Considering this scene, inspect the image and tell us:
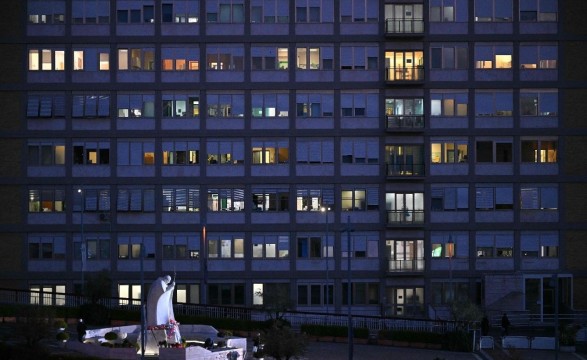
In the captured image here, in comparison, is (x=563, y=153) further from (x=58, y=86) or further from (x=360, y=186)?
(x=58, y=86)

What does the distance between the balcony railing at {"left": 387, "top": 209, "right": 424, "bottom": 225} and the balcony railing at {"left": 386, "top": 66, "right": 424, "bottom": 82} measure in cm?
998

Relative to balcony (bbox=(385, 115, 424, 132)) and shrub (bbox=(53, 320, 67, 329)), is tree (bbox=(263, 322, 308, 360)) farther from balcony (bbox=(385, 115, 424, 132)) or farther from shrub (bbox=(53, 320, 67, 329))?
balcony (bbox=(385, 115, 424, 132))

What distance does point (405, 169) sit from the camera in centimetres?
9294

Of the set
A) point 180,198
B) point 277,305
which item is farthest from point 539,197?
point 180,198

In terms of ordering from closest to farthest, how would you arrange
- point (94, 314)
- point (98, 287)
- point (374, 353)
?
point (374, 353), point (94, 314), point (98, 287)

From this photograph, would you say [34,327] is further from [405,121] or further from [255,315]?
[405,121]

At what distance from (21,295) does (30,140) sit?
15825mm

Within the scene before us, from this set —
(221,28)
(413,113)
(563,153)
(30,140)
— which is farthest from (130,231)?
(563,153)

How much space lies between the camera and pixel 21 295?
266 feet

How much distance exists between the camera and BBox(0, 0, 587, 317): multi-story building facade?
92625mm

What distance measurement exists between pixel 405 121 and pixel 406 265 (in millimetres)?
10812

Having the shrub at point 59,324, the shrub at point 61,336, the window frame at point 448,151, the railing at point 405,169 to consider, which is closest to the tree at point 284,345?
the shrub at point 61,336

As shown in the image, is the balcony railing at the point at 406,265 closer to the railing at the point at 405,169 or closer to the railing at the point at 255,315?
the railing at the point at 405,169

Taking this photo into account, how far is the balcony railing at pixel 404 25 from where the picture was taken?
3649 inches
